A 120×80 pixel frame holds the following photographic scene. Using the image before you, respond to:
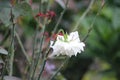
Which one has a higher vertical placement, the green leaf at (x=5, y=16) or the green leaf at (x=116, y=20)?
the green leaf at (x=116, y=20)

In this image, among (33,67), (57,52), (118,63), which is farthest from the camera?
(118,63)

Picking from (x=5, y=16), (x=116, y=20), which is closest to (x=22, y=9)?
(x=5, y=16)

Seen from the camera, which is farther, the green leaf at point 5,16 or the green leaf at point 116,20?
the green leaf at point 116,20

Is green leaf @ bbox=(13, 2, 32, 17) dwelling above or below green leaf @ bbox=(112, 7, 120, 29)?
below

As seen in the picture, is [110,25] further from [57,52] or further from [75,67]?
[57,52]

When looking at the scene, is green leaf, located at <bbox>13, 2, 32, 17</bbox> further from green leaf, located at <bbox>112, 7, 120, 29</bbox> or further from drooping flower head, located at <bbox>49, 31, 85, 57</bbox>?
green leaf, located at <bbox>112, 7, 120, 29</bbox>

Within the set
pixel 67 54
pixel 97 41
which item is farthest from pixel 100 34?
pixel 67 54

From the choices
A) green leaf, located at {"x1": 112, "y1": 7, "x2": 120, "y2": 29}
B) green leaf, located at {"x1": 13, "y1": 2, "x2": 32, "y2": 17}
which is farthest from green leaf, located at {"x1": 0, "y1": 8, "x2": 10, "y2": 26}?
green leaf, located at {"x1": 112, "y1": 7, "x2": 120, "y2": 29}

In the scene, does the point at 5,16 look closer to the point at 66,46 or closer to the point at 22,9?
the point at 22,9

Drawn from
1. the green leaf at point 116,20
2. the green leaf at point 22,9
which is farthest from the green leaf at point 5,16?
the green leaf at point 116,20

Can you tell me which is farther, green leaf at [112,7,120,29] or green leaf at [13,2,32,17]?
green leaf at [112,7,120,29]

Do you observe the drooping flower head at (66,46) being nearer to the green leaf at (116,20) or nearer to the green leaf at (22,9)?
the green leaf at (22,9)
